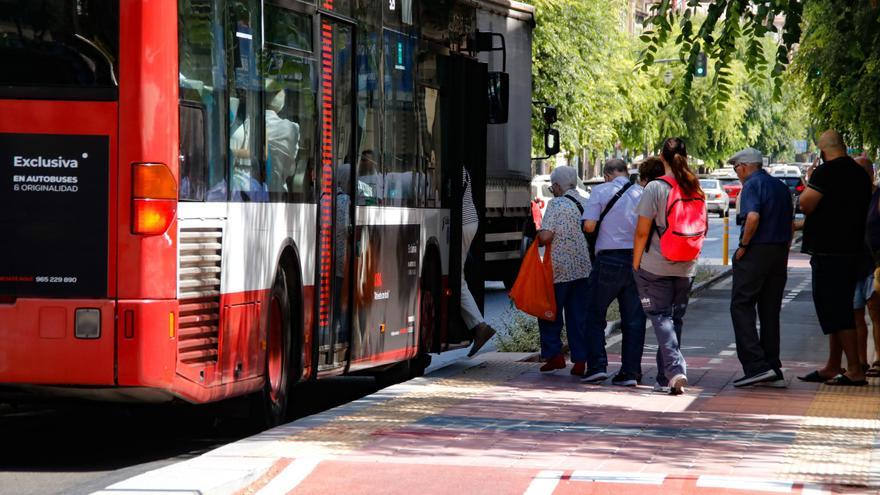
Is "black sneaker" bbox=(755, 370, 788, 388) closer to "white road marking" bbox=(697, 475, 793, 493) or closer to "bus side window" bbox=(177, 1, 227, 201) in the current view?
"white road marking" bbox=(697, 475, 793, 493)

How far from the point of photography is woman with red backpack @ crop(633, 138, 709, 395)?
1315 centimetres

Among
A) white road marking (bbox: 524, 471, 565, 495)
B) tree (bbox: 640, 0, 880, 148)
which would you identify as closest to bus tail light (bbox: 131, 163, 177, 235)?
white road marking (bbox: 524, 471, 565, 495)

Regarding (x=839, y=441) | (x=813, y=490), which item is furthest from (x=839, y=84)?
(x=813, y=490)

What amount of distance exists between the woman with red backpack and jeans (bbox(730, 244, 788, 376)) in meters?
0.65

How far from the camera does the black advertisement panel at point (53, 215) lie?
29.9 ft

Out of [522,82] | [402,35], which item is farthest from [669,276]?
[522,82]

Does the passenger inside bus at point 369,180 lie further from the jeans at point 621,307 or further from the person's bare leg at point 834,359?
the person's bare leg at point 834,359

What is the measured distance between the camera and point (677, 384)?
13.0 meters

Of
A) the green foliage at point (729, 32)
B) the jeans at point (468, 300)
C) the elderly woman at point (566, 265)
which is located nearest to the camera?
the green foliage at point (729, 32)

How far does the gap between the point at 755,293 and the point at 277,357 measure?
453cm

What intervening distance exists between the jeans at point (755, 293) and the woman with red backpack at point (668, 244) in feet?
2.15

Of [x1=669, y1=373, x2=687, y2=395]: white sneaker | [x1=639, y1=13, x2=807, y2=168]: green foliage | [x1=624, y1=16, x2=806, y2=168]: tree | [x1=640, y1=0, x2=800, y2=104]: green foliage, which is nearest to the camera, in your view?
[x1=640, y1=0, x2=800, y2=104]: green foliage

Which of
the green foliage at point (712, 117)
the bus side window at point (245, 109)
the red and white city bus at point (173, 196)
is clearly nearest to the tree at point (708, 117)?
the green foliage at point (712, 117)

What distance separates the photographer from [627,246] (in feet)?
45.6
